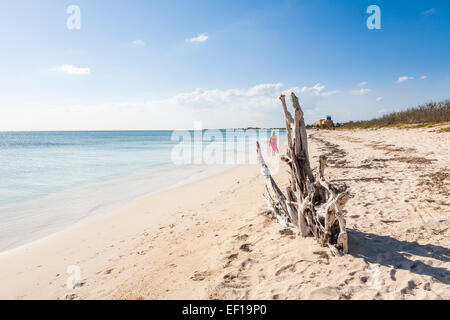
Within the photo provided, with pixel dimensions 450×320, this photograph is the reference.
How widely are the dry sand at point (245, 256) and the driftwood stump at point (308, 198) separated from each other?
0.24m

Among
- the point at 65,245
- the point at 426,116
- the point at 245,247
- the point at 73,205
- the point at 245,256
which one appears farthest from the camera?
the point at 426,116

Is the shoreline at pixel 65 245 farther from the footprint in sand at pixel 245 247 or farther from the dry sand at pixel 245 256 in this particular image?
the footprint in sand at pixel 245 247

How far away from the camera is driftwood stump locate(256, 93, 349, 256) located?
3773 mm

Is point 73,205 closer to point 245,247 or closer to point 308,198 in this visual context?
point 245,247

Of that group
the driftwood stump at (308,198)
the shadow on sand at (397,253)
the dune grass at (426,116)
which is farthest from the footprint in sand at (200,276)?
the dune grass at (426,116)

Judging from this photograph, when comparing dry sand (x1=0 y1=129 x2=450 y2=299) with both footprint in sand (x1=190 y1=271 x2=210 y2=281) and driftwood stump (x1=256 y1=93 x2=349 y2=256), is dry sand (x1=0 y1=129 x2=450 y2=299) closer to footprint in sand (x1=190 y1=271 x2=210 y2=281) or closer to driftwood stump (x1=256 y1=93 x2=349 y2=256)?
footprint in sand (x1=190 y1=271 x2=210 y2=281)

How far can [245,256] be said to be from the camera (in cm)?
416

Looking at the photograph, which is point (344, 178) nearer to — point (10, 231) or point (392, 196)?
point (392, 196)

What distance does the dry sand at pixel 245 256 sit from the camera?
3.26 m

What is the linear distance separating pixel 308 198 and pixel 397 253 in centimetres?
152

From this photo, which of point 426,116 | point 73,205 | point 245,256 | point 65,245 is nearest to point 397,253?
point 245,256

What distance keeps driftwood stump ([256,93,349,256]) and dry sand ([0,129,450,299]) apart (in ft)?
0.78

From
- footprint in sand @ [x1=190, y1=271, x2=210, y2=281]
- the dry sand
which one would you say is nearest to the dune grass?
the dry sand
